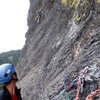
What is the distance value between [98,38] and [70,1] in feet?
11.6

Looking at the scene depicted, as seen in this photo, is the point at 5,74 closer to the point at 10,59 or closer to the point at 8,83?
the point at 8,83

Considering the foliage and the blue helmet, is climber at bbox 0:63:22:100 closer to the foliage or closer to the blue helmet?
the blue helmet

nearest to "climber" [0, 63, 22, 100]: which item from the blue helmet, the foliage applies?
the blue helmet

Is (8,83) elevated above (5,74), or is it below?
below

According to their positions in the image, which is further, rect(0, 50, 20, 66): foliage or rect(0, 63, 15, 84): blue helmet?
rect(0, 50, 20, 66): foliage

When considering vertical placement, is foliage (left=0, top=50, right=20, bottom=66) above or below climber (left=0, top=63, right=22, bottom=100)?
above

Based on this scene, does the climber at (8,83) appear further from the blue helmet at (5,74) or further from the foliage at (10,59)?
the foliage at (10,59)

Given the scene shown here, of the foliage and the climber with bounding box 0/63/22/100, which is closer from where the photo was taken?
the climber with bounding box 0/63/22/100

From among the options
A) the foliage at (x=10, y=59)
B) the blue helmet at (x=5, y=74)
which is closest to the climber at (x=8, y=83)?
the blue helmet at (x=5, y=74)

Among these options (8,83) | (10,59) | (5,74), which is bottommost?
(8,83)

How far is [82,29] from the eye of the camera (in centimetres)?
545

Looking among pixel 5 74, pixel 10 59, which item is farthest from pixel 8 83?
pixel 10 59

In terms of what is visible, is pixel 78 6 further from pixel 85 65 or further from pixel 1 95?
pixel 1 95

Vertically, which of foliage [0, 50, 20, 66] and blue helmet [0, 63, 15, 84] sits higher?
foliage [0, 50, 20, 66]
